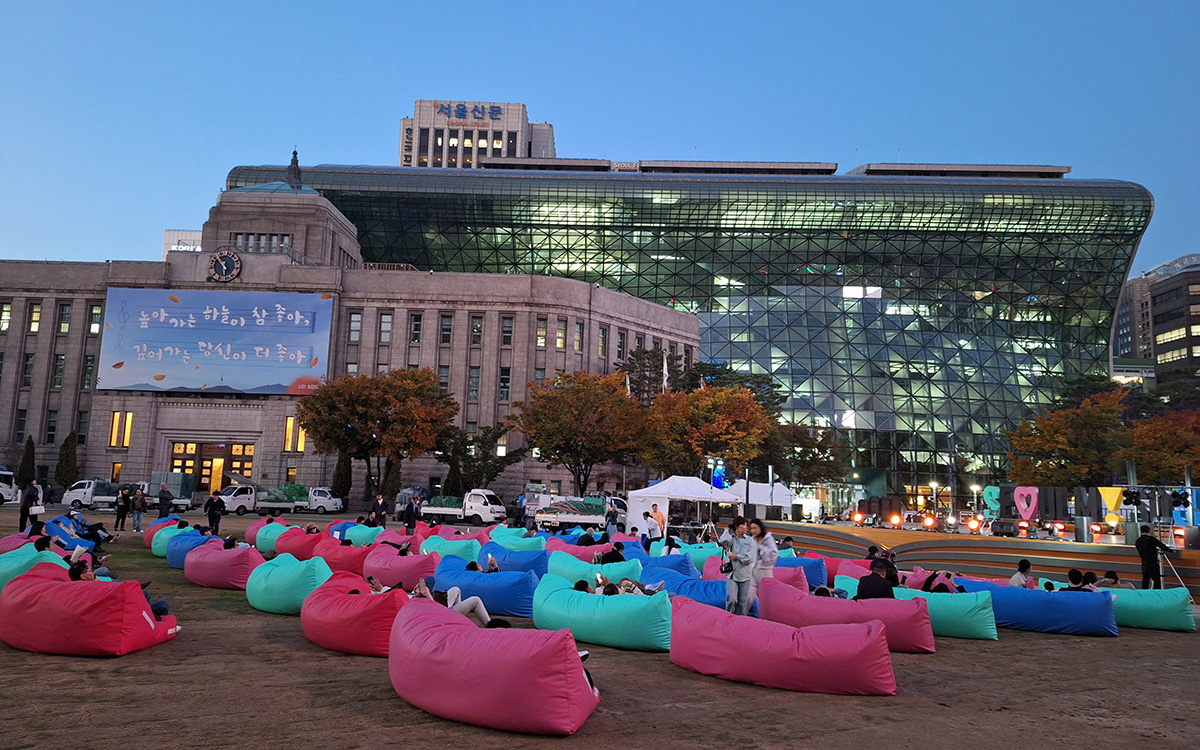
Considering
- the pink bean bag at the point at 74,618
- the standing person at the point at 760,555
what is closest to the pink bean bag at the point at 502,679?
the pink bean bag at the point at 74,618

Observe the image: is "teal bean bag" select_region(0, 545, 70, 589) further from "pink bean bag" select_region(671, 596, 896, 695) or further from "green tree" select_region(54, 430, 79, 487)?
"green tree" select_region(54, 430, 79, 487)

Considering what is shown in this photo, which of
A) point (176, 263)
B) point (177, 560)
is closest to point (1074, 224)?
point (176, 263)

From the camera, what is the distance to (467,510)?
42.7 meters

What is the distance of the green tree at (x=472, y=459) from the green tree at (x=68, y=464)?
24.7m

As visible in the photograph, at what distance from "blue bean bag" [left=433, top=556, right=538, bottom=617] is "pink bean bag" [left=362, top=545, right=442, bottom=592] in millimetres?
1127

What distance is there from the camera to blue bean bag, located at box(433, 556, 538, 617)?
13.8 metres

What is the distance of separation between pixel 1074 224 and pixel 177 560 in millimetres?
85431

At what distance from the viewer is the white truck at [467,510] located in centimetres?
4222

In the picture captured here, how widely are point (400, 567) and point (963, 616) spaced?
10.00 m

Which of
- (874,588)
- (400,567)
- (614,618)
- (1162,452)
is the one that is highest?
(1162,452)

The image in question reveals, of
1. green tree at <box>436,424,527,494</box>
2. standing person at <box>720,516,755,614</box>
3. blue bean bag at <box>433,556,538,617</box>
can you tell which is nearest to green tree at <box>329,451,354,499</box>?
green tree at <box>436,424,527,494</box>

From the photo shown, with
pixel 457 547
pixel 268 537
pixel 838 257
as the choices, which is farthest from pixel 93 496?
pixel 838 257

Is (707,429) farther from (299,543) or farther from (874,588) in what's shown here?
(874,588)

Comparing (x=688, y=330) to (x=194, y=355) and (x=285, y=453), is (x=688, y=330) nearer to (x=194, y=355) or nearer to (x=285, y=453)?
(x=285, y=453)
